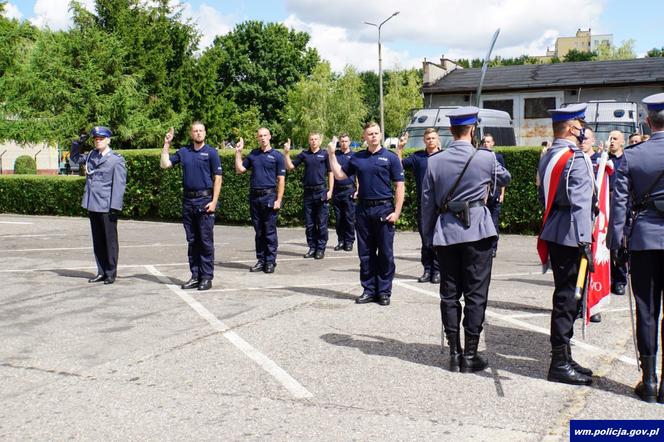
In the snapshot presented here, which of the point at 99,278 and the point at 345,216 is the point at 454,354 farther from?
the point at 345,216

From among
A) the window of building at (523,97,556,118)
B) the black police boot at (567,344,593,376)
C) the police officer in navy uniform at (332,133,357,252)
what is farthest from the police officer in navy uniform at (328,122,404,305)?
the window of building at (523,97,556,118)

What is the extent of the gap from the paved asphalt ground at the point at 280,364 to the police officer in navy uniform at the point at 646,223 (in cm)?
42

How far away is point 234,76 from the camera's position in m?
62.2

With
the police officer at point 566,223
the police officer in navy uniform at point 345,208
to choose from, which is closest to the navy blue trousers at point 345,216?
the police officer in navy uniform at point 345,208

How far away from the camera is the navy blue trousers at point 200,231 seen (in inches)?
350

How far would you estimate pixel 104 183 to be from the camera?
9406mm

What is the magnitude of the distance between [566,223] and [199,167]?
5.11 m

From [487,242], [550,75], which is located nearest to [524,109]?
[550,75]

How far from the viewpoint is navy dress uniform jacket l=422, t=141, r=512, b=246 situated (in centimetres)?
532

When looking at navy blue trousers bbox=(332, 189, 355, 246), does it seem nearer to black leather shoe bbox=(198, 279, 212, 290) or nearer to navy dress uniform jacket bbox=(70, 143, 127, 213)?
black leather shoe bbox=(198, 279, 212, 290)

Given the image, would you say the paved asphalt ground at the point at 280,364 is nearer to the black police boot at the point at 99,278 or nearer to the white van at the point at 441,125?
the black police boot at the point at 99,278

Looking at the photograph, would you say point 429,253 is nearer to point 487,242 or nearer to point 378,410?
point 487,242

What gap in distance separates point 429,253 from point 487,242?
3849 mm

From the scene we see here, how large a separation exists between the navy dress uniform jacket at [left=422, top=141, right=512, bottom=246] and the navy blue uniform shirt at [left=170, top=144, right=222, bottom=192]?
4108 mm
